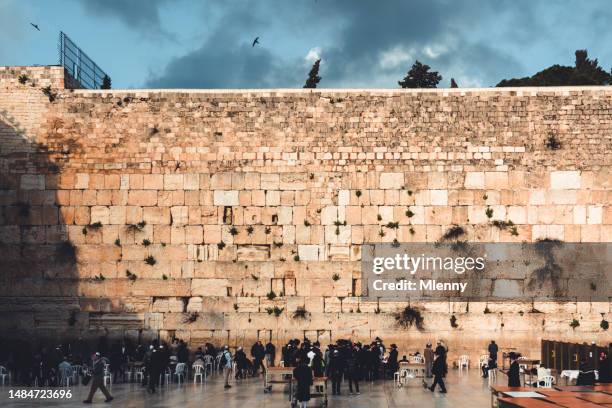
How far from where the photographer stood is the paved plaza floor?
15.8 m

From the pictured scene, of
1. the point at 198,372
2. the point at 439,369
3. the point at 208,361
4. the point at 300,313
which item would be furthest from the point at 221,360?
the point at 439,369

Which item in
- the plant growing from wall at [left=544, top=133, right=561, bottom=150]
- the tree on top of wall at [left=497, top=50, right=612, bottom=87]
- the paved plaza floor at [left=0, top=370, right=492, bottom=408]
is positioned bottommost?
the paved plaza floor at [left=0, top=370, right=492, bottom=408]

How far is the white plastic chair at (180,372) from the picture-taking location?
63.1 ft

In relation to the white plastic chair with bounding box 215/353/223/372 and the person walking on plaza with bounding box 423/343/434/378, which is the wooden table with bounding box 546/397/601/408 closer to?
the person walking on plaza with bounding box 423/343/434/378

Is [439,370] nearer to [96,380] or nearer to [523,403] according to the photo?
[523,403]

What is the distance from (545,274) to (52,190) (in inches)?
510

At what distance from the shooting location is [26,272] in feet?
72.4

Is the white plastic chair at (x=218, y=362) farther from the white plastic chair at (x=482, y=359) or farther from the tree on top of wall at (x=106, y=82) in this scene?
the tree on top of wall at (x=106, y=82)

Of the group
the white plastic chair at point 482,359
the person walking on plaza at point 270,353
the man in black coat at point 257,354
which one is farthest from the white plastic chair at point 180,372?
the white plastic chair at point 482,359

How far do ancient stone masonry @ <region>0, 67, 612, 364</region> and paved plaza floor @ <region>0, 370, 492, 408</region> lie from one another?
3042mm

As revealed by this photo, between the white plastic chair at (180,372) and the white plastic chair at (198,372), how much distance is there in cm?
24

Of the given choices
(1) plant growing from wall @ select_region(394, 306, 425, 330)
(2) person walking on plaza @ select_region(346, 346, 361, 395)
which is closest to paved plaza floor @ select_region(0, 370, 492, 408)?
(2) person walking on plaza @ select_region(346, 346, 361, 395)

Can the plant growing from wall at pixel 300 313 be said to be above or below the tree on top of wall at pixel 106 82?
below

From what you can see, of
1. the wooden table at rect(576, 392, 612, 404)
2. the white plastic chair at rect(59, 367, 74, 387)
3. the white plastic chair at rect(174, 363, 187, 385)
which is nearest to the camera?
the wooden table at rect(576, 392, 612, 404)
